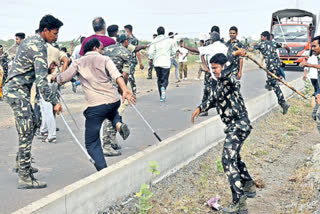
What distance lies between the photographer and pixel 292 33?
1150 inches

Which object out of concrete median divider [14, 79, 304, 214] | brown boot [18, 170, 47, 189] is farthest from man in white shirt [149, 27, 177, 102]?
brown boot [18, 170, 47, 189]

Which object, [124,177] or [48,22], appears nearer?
[124,177]

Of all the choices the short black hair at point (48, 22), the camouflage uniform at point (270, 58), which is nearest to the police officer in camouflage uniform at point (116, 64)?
the short black hair at point (48, 22)

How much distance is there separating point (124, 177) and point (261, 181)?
254cm

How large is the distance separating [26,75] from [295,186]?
4008mm

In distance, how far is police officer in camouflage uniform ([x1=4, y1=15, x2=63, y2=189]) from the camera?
559cm

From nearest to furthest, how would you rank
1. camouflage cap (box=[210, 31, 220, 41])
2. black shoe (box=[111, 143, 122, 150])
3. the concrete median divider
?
the concrete median divider
black shoe (box=[111, 143, 122, 150])
camouflage cap (box=[210, 31, 220, 41])

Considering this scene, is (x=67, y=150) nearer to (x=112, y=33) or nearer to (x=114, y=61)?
(x=114, y=61)

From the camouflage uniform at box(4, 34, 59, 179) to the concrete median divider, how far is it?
1.16m

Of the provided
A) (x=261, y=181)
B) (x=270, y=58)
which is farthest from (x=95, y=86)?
(x=270, y=58)

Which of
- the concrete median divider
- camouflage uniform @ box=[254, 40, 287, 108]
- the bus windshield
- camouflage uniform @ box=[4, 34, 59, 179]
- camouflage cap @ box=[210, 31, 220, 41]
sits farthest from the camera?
the bus windshield

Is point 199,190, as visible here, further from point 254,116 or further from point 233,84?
point 254,116

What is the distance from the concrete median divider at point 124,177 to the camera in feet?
14.4

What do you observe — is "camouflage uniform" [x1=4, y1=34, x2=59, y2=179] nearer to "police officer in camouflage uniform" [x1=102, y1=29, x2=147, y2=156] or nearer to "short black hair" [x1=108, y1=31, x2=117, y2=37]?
"police officer in camouflage uniform" [x1=102, y1=29, x2=147, y2=156]
